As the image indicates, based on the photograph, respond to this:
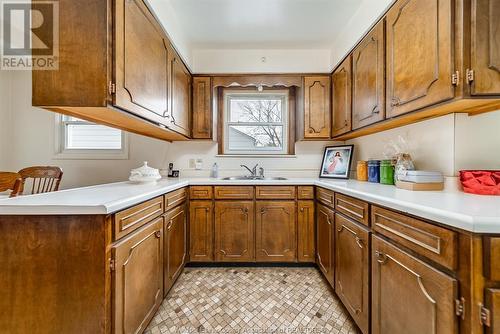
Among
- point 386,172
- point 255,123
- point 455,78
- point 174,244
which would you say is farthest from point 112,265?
point 255,123

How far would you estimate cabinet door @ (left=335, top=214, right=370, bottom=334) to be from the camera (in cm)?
123

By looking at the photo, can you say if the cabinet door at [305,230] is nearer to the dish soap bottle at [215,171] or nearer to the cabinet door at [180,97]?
the dish soap bottle at [215,171]

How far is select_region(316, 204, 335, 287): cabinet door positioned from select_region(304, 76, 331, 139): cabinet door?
929mm

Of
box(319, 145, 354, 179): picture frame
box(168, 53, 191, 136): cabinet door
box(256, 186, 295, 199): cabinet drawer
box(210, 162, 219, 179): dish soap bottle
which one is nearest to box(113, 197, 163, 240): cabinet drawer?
box(168, 53, 191, 136): cabinet door

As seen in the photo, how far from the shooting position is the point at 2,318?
0.95 metres

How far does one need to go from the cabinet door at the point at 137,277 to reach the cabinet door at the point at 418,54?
5.85ft

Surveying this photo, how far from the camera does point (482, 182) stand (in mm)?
1107

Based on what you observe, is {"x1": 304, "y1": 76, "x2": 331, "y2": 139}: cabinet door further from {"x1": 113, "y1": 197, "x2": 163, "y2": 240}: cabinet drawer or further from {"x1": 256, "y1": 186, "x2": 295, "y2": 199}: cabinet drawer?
{"x1": 113, "y1": 197, "x2": 163, "y2": 240}: cabinet drawer

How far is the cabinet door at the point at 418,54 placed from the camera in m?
1.04

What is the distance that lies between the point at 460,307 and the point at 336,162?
76.9 inches

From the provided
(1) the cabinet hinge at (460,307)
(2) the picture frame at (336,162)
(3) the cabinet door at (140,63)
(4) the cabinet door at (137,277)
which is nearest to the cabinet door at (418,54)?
(1) the cabinet hinge at (460,307)

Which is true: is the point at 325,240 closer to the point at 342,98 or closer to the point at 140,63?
the point at 342,98

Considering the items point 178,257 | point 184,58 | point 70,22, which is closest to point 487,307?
point 178,257

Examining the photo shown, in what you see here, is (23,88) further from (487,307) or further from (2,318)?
(487,307)
